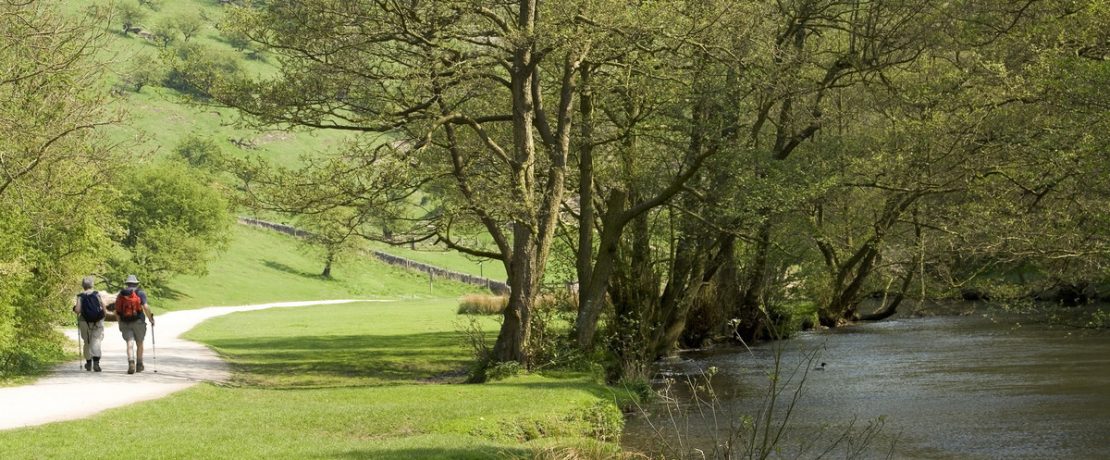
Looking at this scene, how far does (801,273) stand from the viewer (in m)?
38.0

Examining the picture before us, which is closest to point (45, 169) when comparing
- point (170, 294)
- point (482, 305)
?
point (482, 305)

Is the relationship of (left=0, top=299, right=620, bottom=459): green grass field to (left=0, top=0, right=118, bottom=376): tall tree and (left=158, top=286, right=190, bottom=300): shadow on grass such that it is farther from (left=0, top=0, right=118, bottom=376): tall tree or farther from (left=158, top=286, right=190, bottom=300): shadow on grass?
(left=158, top=286, right=190, bottom=300): shadow on grass

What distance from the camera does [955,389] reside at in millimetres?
23078

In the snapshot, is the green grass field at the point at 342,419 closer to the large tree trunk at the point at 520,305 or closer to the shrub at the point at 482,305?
the large tree trunk at the point at 520,305

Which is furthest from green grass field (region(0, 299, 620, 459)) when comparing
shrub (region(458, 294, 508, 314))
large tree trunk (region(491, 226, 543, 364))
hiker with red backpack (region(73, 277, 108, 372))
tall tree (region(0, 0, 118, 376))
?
shrub (region(458, 294, 508, 314))

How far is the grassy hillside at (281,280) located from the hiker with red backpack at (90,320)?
4596 cm

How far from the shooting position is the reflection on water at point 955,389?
56.5 ft

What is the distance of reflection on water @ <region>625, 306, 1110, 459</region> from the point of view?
679 inches

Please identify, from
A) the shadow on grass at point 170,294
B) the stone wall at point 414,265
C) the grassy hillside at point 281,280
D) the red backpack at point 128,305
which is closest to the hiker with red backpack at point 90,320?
the red backpack at point 128,305

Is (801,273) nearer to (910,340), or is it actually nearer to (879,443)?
(910,340)

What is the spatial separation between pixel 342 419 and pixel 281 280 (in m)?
72.5

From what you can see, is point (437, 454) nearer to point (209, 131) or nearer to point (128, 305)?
point (128, 305)

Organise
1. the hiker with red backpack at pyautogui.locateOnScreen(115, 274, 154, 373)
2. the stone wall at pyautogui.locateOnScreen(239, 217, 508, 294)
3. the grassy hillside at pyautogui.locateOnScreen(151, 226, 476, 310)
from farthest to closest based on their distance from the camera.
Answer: the stone wall at pyautogui.locateOnScreen(239, 217, 508, 294) → the grassy hillside at pyautogui.locateOnScreen(151, 226, 476, 310) → the hiker with red backpack at pyautogui.locateOnScreen(115, 274, 154, 373)

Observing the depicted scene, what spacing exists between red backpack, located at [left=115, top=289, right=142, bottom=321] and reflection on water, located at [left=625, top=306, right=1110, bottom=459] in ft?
36.0
